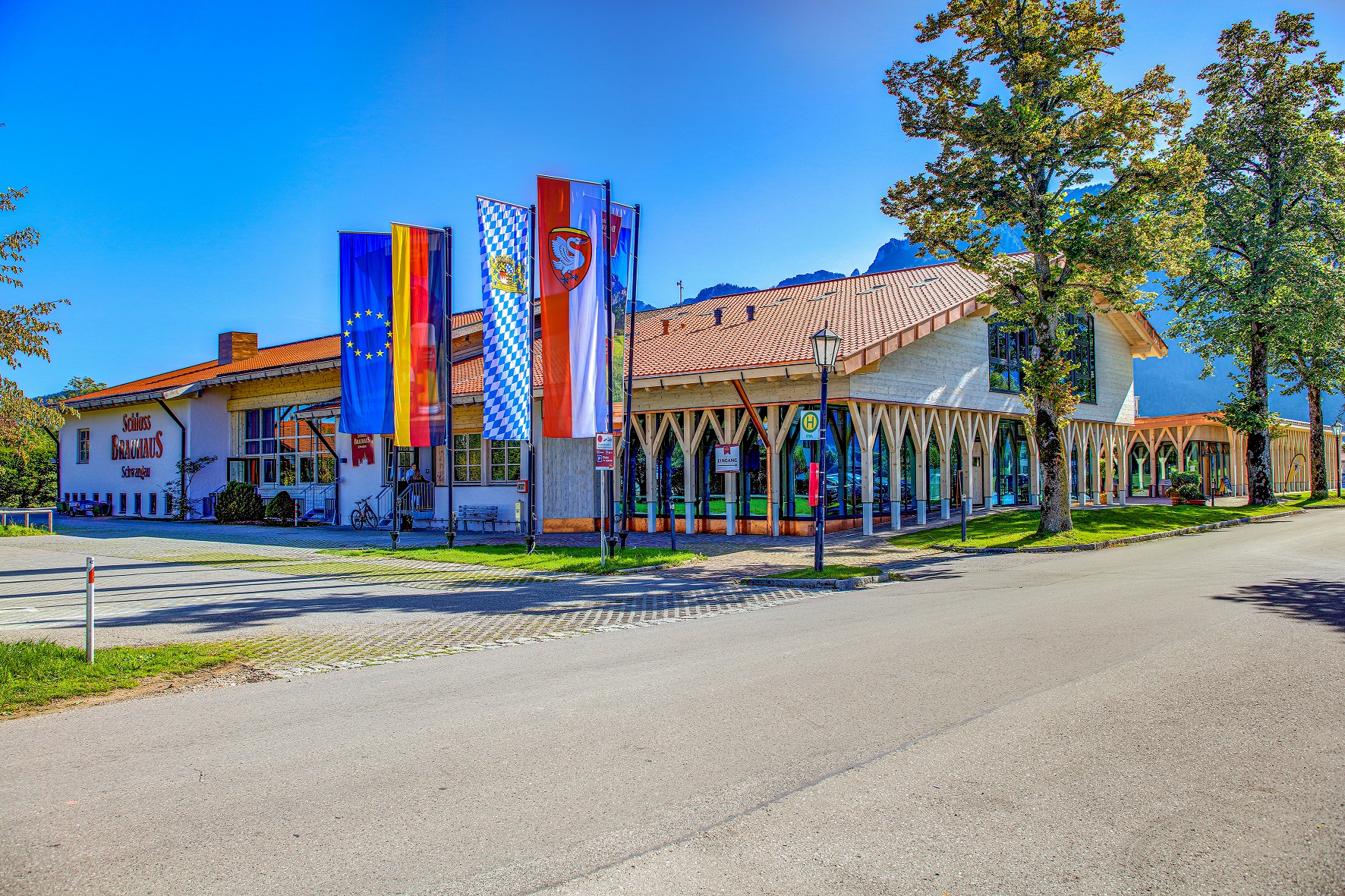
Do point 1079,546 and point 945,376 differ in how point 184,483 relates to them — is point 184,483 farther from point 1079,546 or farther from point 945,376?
point 1079,546

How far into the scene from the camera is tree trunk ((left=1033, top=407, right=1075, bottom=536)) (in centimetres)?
2030

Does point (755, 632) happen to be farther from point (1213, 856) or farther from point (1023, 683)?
point (1213, 856)

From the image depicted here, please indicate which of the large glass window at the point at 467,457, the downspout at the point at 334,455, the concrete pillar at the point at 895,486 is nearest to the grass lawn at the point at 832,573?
the concrete pillar at the point at 895,486

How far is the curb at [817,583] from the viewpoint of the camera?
1372 centimetres

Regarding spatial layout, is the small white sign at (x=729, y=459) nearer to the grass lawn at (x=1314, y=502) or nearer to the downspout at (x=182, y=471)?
the downspout at (x=182, y=471)

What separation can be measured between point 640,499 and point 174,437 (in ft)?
65.5

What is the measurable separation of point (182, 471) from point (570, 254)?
22336 mm

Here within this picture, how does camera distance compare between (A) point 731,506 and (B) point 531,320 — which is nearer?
(B) point 531,320

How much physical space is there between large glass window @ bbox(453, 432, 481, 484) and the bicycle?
10.6 ft

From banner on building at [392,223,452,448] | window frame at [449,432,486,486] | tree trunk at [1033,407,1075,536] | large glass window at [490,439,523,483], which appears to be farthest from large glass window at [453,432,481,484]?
tree trunk at [1033,407,1075,536]

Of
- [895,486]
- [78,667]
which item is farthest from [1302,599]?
[78,667]

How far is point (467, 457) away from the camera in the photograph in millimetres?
26438

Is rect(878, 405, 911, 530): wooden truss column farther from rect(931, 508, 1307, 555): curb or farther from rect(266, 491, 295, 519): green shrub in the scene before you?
rect(266, 491, 295, 519): green shrub

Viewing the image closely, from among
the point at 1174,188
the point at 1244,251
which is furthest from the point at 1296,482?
the point at 1174,188
